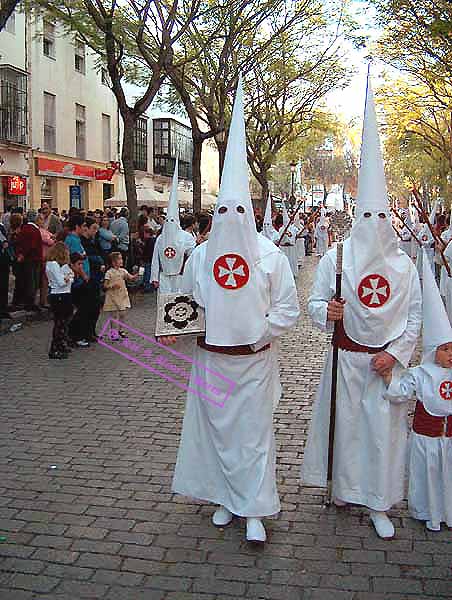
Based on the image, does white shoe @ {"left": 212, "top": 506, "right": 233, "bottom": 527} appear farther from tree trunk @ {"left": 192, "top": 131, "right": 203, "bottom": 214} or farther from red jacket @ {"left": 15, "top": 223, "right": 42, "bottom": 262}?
tree trunk @ {"left": 192, "top": 131, "right": 203, "bottom": 214}

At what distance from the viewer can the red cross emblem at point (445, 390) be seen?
15.1 ft

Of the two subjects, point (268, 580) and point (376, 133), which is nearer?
point (268, 580)

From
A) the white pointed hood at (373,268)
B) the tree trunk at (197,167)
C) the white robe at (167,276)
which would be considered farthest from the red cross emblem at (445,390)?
the tree trunk at (197,167)

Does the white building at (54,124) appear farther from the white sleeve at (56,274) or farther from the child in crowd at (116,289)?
the white sleeve at (56,274)

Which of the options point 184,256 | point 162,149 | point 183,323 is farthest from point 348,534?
point 162,149

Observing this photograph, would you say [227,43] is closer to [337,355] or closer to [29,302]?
[29,302]

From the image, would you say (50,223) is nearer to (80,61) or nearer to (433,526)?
(433,526)

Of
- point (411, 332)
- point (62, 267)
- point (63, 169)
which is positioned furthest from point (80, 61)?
point (411, 332)

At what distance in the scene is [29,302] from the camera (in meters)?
13.5

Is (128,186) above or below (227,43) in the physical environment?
below

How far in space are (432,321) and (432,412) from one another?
1.84 ft

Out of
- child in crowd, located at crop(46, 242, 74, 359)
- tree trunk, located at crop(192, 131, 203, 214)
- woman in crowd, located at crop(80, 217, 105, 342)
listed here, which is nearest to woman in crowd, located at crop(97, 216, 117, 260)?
woman in crowd, located at crop(80, 217, 105, 342)

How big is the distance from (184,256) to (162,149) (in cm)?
3881

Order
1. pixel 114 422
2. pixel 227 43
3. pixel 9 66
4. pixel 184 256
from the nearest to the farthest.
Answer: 1. pixel 114 422
2. pixel 184 256
3. pixel 227 43
4. pixel 9 66
